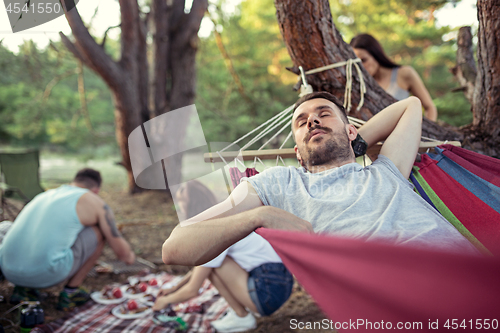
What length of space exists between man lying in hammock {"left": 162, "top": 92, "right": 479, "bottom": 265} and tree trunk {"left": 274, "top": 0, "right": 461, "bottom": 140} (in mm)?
303

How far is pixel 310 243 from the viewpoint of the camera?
73 cm

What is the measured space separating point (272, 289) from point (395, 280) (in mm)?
1105

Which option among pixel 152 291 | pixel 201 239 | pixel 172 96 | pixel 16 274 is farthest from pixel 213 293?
pixel 172 96

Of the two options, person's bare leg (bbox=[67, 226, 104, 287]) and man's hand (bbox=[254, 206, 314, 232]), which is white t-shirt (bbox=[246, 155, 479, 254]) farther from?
person's bare leg (bbox=[67, 226, 104, 287])


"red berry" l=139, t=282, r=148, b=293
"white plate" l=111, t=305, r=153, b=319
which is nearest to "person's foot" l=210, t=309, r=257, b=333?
"white plate" l=111, t=305, r=153, b=319

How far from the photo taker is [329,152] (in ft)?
4.07

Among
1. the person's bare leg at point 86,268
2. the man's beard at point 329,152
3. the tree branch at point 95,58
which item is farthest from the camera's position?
the tree branch at point 95,58

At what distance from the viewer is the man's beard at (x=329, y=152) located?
124 centimetres

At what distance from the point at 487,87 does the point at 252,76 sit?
6344mm

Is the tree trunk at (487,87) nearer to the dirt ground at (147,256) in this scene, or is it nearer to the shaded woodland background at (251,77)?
the dirt ground at (147,256)

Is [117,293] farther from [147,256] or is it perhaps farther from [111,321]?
[147,256]

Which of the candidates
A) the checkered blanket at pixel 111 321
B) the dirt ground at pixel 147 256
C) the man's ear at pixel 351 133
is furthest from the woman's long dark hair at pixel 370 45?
the checkered blanket at pixel 111 321

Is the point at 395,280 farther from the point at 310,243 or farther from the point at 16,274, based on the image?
the point at 16,274

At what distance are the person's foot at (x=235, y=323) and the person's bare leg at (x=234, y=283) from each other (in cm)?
3
